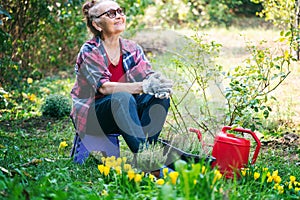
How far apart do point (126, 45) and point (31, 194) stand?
167 cm

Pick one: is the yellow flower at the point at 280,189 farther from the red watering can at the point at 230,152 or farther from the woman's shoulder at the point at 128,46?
the woman's shoulder at the point at 128,46

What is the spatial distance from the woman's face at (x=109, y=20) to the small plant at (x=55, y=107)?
165cm

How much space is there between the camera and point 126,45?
3.25m

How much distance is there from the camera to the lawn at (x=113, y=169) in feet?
5.95

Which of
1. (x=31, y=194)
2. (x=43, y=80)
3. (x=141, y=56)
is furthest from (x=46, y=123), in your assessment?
(x=31, y=194)

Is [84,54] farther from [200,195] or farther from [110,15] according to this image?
[200,195]

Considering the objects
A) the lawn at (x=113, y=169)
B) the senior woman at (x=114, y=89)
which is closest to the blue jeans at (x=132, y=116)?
the senior woman at (x=114, y=89)

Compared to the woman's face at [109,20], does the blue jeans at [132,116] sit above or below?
below

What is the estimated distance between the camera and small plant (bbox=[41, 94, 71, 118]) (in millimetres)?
4656

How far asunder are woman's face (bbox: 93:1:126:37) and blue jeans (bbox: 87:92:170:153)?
444 mm

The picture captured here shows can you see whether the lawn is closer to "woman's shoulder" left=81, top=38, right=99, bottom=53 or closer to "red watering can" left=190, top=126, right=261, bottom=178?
"red watering can" left=190, top=126, right=261, bottom=178

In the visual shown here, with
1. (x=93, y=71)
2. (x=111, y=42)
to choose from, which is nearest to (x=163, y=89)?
(x=93, y=71)

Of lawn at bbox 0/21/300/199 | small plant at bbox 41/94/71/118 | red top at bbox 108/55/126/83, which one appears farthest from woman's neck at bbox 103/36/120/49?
small plant at bbox 41/94/71/118

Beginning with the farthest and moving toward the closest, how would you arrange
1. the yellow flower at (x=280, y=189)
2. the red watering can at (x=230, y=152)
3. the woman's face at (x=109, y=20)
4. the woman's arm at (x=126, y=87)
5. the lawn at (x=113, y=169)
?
the woman's face at (x=109, y=20) → the woman's arm at (x=126, y=87) → the red watering can at (x=230, y=152) → the yellow flower at (x=280, y=189) → the lawn at (x=113, y=169)
